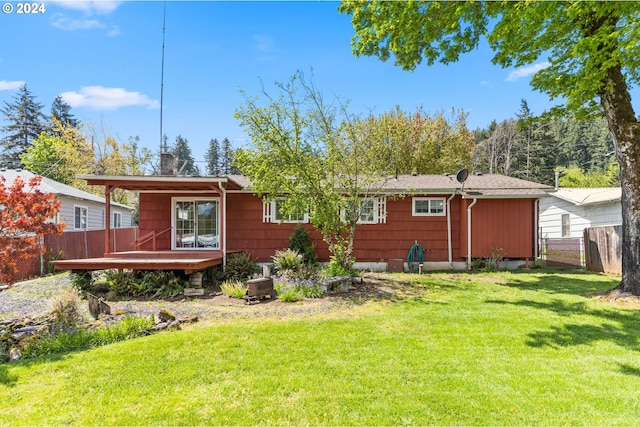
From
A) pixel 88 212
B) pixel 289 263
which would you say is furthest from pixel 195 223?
pixel 88 212

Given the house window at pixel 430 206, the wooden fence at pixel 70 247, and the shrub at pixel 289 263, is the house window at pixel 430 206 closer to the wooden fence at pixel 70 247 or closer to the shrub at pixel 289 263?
the shrub at pixel 289 263

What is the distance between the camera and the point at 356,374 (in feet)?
10.7

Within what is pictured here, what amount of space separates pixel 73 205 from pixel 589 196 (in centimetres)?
2305

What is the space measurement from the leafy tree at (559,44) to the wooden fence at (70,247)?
9.69 m

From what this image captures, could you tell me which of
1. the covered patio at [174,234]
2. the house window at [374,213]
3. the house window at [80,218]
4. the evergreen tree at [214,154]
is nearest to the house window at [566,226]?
the house window at [374,213]

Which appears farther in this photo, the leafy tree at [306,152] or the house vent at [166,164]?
the house vent at [166,164]

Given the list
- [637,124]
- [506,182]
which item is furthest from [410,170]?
[637,124]

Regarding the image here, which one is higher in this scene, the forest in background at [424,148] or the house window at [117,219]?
the forest in background at [424,148]

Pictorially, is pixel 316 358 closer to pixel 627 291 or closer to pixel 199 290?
pixel 199 290

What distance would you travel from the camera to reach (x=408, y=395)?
9.30ft

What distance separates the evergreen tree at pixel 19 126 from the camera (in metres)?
32.6

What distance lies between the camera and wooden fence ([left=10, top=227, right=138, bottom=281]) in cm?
1016

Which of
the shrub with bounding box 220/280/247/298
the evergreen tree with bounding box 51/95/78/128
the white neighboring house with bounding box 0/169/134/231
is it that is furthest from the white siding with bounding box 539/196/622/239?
the evergreen tree with bounding box 51/95/78/128

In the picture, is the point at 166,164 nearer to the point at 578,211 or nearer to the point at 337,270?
the point at 337,270
